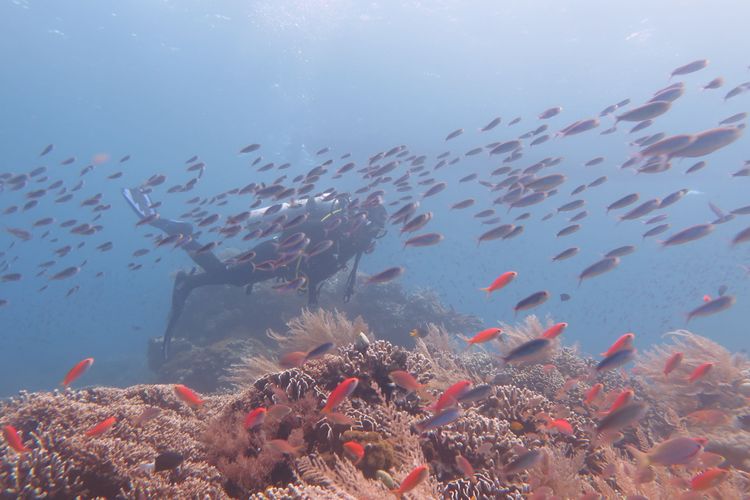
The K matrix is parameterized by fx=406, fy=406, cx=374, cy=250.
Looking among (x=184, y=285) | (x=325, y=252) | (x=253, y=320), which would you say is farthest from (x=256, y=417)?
(x=253, y=320)

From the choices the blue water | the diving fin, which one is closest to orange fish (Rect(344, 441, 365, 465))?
the diving fin

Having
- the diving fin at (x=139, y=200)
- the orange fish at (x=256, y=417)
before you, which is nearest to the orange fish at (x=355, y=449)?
the orange fish at (x=256, y=417)

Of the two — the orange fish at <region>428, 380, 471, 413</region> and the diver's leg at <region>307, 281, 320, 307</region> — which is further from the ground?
the orange fish at <region>428, 380, 471, 413</region>

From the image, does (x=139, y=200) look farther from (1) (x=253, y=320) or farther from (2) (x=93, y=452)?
(2) (x=93, y=452)

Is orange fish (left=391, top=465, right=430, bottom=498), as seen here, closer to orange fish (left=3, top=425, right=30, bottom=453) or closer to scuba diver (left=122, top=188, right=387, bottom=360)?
orange fish (left=3, top=425, right=30, bottom=453)

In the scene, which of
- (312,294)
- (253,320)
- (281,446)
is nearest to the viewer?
(281,446)

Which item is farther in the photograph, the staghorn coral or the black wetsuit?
the black wetsuit

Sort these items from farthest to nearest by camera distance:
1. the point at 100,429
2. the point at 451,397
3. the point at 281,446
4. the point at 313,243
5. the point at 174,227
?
the point at 174,227 < the point at 313,243 < the point at 451,397 < the point at 100,429 < the point at 281,446

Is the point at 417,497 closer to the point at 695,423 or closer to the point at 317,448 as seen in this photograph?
the point at 317,448

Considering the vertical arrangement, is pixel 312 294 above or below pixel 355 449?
below

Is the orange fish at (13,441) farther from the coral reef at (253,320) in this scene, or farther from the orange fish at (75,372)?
the coral reef at (253,320)

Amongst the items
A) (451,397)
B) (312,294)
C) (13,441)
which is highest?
(13,441)

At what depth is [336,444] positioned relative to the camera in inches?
153

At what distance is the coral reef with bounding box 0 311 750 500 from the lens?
3.20 meters
